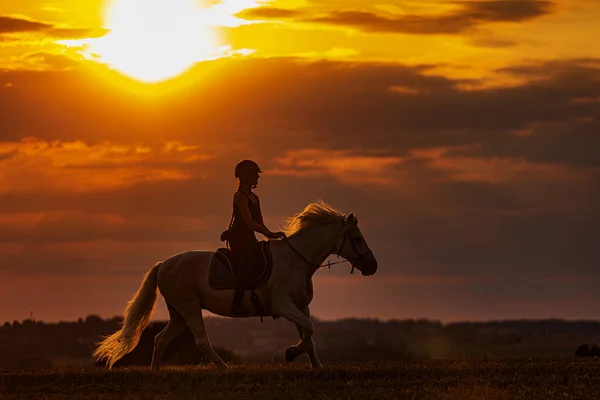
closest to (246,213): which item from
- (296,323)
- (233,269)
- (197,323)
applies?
(233,269)

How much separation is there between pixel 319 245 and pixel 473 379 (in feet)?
13.0

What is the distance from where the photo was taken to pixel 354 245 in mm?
24406

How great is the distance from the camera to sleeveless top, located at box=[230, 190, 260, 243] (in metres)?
23.7

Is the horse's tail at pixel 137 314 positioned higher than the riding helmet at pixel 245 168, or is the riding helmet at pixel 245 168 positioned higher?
the riding helmet at pixel 245 168

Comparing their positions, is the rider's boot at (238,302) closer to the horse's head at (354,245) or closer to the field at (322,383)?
the field at (322,383)

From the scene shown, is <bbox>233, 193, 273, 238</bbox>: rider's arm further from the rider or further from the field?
the field

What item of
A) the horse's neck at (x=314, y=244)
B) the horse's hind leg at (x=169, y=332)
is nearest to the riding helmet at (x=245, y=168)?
the horse's neck at (x=314, y=244)

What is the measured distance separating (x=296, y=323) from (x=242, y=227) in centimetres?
180

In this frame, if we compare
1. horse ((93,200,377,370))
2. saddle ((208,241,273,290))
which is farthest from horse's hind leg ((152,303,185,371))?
saddle ((208,241,273,290))

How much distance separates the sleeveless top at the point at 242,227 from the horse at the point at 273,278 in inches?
20.1

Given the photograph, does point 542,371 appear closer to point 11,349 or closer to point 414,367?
point 414,367

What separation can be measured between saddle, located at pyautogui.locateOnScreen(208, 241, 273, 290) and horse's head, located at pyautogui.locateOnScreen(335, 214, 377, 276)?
1.31 m

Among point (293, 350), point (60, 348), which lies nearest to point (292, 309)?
point (293, 350)

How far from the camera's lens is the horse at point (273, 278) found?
23844mm
